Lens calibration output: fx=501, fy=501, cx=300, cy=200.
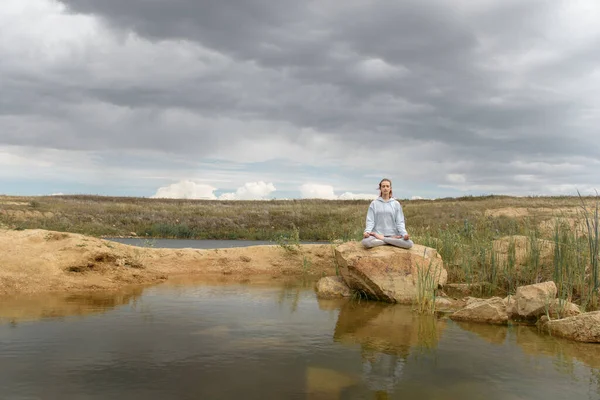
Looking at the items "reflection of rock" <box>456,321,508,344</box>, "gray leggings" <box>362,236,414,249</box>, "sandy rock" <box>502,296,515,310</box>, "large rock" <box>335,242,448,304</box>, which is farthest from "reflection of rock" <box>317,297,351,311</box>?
"sandy rock" <box>502,296,515,310</box>

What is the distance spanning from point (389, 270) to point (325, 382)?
4821mm

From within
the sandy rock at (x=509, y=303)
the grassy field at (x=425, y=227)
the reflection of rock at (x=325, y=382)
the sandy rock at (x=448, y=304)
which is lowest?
the reflection of rock at (x=325, y=382)

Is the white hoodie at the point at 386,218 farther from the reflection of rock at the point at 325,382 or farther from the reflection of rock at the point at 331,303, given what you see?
the reflection of rock at the point at 325,382

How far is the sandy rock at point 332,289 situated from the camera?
10.2m

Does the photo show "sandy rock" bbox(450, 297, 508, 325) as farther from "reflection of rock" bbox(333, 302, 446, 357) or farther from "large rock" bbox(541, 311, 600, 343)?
"large rock" bbox(541, 311, 600, 343)

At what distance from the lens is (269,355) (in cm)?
588

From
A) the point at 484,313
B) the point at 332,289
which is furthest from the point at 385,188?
the point at 484,313

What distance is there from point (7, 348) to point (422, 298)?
20.3ft

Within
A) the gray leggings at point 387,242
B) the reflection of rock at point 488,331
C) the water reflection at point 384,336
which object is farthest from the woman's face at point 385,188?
the reflection of rock at point 488,331

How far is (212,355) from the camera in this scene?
5.85m

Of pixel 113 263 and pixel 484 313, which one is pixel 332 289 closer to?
pixel 484 313

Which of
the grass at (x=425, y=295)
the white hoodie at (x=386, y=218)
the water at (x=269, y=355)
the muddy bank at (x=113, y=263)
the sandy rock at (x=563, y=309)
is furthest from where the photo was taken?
the muddy bank at (x=113, y=263)

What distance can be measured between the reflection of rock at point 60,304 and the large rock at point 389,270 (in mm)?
4341

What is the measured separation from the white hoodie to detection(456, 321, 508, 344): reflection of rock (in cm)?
251
